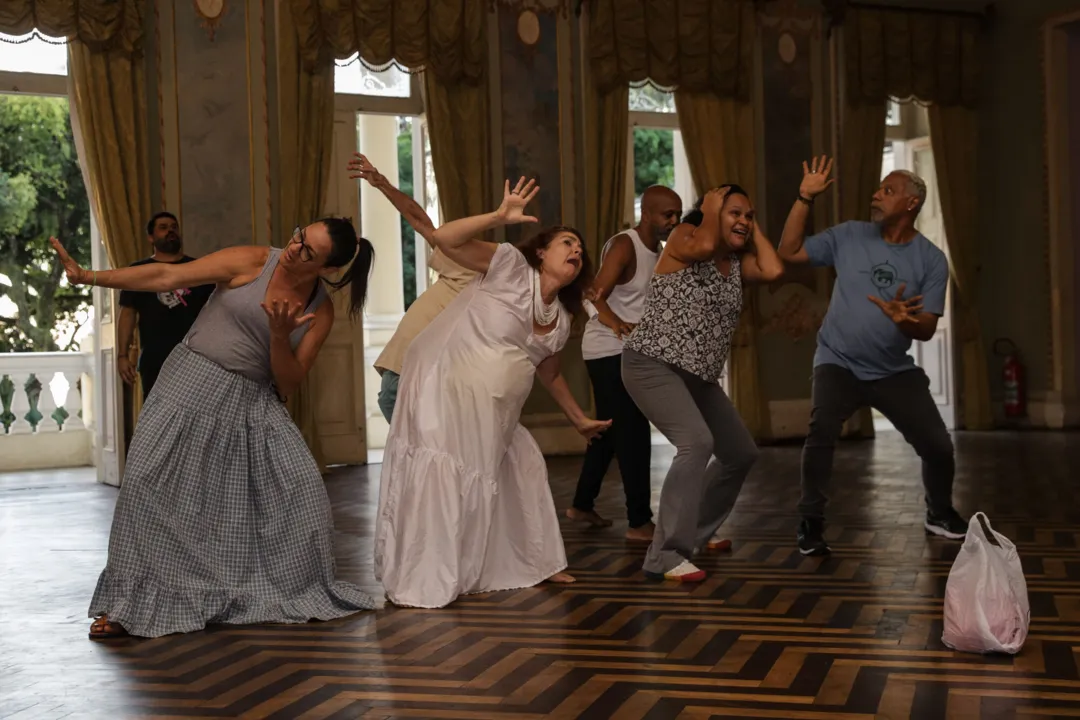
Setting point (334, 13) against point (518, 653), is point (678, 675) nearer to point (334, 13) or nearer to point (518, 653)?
point (518, 653)

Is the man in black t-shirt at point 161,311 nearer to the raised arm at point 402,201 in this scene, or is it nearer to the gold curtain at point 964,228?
the raised arm at point 402,201

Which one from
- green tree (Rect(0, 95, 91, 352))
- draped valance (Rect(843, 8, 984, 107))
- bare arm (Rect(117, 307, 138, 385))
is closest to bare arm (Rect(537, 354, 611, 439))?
bare arm (Rect(117, 307, 138, 385))

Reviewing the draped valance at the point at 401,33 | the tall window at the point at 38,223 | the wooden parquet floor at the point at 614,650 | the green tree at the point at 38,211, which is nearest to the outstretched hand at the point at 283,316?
the wooden parquet floor at the point at 614,650

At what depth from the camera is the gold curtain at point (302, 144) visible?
28.2 ft

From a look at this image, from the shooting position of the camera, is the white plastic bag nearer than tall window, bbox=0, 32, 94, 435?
Yes

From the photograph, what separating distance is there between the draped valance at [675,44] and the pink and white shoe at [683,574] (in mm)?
6048

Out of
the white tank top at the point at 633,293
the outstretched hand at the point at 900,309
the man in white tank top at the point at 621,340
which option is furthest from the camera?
the white tank top at the point at 633,293

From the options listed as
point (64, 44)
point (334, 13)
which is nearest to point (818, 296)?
point (334, 13)

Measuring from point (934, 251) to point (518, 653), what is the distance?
2.56 m

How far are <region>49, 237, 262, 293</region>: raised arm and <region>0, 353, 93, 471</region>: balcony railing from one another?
7112 mm

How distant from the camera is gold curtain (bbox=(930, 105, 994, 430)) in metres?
11.2

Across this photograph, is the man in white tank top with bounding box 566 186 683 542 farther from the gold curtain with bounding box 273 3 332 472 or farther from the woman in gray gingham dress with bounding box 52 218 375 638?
the gold curtain with bounding box 273 3 332 472

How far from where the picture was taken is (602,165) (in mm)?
9664

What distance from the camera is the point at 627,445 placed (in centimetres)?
529
